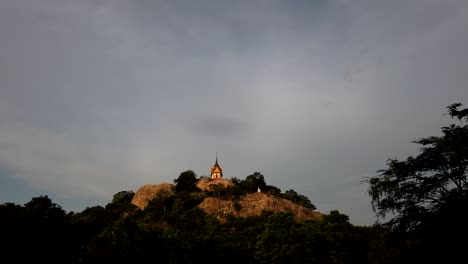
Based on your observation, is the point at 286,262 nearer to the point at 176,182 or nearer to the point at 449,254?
the point at 449,254

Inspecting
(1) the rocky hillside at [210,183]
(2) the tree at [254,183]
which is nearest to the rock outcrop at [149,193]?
(1) the rocky hillside at [210,183]

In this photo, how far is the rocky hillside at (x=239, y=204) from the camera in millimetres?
124875

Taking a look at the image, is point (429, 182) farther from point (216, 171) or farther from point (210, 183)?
point (216, 171)

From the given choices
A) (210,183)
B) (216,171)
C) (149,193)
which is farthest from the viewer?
(216,171)

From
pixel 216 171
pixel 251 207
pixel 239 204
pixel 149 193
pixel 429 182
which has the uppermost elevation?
pixel 216 171

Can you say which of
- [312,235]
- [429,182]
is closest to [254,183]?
[312,235]

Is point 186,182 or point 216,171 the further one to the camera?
point 216,171

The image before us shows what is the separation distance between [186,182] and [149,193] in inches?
603

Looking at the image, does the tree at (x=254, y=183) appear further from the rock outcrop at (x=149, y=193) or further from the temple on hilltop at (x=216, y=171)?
the temple on hilltop at (x=216, y=171)

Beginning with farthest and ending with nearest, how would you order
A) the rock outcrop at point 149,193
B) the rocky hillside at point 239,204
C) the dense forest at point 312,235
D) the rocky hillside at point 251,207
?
the rock outcrop at point 149,193 → the rocky hillside at point 239,204 → the rocky hillside at point 251,207 → the dense forest at point 312,235

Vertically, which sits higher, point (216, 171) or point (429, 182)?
point (216, 171)

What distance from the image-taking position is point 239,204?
12912 centimetres

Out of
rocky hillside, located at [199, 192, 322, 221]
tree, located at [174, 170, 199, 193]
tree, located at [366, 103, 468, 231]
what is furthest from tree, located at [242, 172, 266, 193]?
tree, located at [366, 103, 468, 231]

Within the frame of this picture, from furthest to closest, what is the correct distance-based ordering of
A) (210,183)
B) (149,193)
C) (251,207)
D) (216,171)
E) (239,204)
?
1. (216,171)
2. (210,183)
3. (149,193)
4. (239,204)
5. (251,207)
